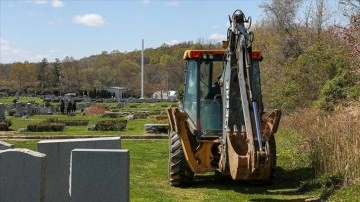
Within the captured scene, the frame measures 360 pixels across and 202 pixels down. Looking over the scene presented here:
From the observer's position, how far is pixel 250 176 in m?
8.97

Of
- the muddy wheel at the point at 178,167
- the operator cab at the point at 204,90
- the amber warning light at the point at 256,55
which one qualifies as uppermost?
the amber warning light at the point at 256,55

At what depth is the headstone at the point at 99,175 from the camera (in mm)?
6438

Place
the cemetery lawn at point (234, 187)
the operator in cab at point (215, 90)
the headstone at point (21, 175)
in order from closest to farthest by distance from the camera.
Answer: the headstone at point (21, 175) < the cemetery lawn at point (234, 187) < the operator in cab at point (215, 90)

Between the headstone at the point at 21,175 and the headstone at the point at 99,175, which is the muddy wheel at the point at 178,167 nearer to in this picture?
the headstone at the point at 99,175

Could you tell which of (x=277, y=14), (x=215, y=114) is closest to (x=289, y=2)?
(x=277, y=14)

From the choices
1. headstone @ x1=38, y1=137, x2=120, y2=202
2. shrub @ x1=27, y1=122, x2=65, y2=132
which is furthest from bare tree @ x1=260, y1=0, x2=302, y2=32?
headstone @ x1=38, y1=137, x2=120, y2=202

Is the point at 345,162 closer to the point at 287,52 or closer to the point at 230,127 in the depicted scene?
the point at 230,127

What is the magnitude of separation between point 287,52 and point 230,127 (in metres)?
25.3

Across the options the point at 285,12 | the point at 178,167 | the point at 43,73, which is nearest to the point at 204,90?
the point at 178,167

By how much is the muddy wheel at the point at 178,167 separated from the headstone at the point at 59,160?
3434mm

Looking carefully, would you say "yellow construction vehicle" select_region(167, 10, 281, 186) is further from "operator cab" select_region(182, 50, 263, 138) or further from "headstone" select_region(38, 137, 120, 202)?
"headstone" select_region(38, 137, 120, 202)

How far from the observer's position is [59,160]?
8078mm

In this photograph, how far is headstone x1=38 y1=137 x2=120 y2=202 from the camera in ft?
26.4

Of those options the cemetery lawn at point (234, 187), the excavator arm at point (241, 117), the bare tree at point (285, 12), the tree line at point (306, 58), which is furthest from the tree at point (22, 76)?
the excavator arm at point (241, 117)
